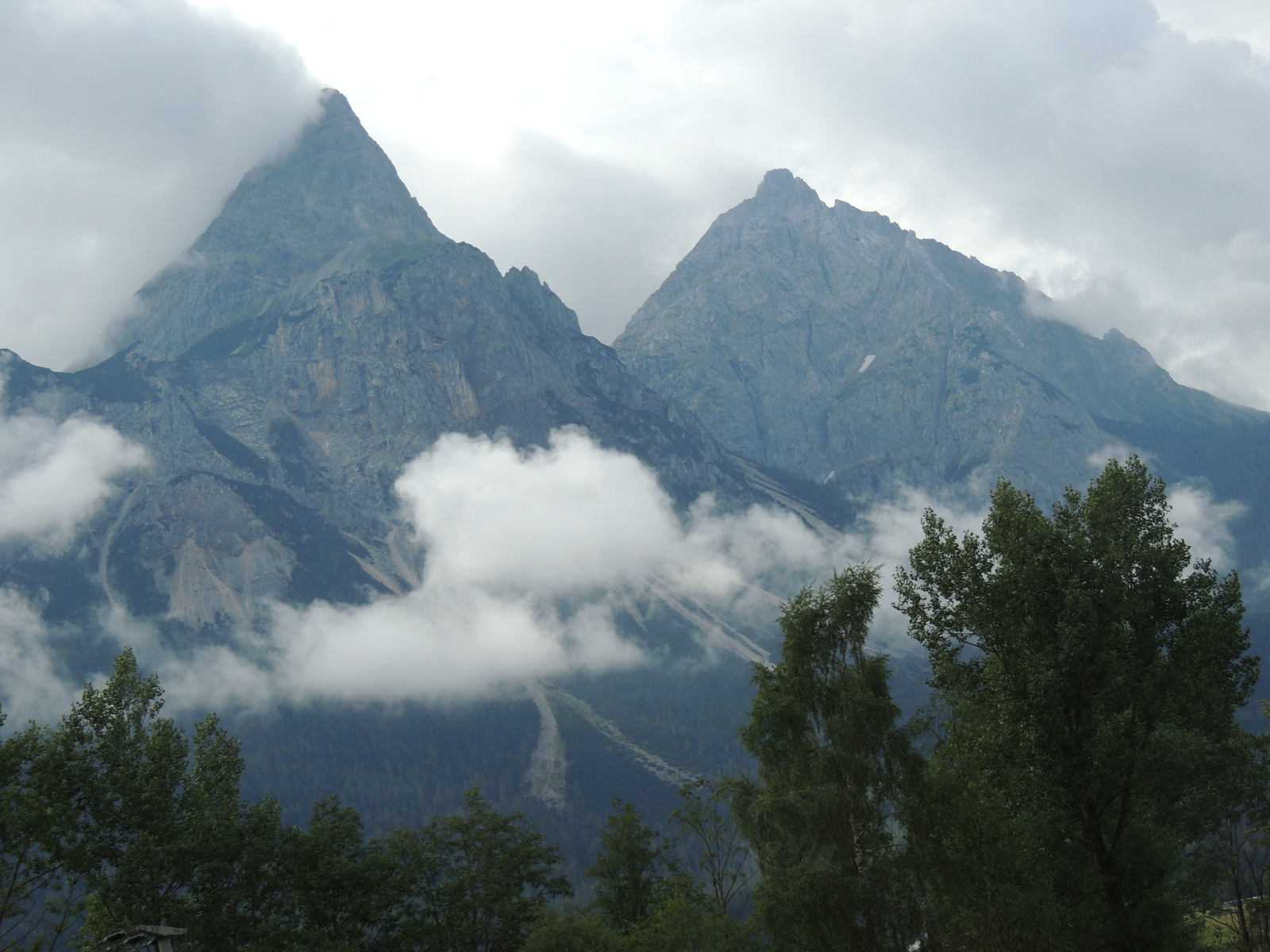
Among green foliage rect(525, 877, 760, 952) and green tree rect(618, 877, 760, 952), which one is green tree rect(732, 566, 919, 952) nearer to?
green tree rect(618, 877, 760, 952)

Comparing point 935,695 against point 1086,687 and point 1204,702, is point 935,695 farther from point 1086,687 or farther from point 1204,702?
point 1204,702

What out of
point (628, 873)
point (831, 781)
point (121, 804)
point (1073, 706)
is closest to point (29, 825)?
point (121, 804)

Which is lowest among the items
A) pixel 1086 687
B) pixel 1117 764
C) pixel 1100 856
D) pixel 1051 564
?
pixel 1100 856

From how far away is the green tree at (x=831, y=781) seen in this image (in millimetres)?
34656

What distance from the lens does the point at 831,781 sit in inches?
1454

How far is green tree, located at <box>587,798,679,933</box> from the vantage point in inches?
2450

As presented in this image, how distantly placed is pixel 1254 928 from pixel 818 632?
155 feet

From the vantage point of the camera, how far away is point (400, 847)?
62219mm

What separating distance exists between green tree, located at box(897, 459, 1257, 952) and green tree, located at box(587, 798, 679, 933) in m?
29.8

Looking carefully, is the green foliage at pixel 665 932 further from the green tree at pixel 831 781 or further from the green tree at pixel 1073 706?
the green tree at pixel 1073 706

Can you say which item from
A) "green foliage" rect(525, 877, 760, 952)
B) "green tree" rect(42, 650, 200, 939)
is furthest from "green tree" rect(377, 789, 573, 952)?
"green tree" rect(42, 650, 200, 939)

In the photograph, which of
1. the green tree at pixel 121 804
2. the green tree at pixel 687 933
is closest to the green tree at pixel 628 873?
the green tree at pixel 687 933

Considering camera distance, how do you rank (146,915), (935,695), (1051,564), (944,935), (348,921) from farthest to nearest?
1. (348,921)
2. (146,915)
3. (935,695)
4. (1051,564)
5. (944,935)

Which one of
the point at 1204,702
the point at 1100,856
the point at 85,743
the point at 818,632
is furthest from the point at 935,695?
the point at 85,743
